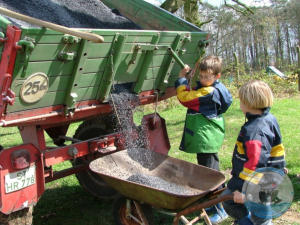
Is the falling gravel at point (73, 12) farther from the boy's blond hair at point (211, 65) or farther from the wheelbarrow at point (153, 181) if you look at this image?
the wheelbarrow at point (153, 181)

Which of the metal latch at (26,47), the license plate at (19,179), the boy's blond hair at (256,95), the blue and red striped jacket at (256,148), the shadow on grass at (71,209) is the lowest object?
the shadow on grass at (71,209)

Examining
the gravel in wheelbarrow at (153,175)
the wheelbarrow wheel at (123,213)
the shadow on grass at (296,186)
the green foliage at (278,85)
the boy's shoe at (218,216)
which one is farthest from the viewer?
the green foliage at (278,85)

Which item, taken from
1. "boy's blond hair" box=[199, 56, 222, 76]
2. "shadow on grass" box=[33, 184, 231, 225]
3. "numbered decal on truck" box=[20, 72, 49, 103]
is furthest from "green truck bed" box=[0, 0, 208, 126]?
"shadow on grass" box=[33, 184, 231, 225]

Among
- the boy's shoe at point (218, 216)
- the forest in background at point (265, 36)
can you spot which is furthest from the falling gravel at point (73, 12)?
the forest in background at point (265, 36)

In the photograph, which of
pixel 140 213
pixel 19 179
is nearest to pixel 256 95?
pixel 140 213

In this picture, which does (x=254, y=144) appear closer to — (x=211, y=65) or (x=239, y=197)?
(x=239, y=197)

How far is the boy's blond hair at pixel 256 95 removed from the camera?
109 inches

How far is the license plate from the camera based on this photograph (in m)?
2.92

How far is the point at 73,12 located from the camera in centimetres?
448

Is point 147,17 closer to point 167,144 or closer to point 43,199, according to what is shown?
point 167,144

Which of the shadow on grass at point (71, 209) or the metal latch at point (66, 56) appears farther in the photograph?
the shadow on grass at point (71, 209)

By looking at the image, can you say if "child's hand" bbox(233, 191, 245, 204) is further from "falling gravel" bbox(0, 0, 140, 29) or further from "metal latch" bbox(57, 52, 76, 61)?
"falling gravel" bbox(0, 0, 140, 29)

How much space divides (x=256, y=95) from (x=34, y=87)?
5.27 ft

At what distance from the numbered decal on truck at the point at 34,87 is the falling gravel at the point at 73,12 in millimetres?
1317
